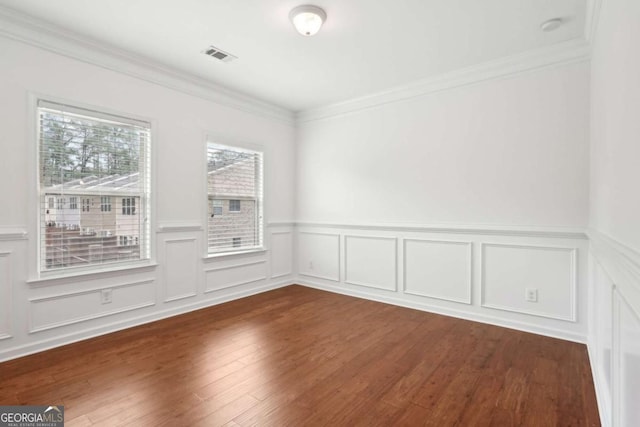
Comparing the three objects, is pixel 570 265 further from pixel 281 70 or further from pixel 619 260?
pixel 281 70

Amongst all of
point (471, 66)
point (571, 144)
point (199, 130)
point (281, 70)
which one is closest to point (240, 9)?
point (281, 70)

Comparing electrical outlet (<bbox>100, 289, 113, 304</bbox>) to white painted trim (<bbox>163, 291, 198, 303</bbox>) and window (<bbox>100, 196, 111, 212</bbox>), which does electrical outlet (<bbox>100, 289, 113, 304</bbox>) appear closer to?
white painted trim (<bbox>163, 291, 198, 303</bbox>)

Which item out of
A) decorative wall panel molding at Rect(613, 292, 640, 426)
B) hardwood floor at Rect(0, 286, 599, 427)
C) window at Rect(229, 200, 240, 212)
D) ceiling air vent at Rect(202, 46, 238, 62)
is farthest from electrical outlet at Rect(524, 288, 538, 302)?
ceiling air vent at Rect(202, 46, 238, 62)

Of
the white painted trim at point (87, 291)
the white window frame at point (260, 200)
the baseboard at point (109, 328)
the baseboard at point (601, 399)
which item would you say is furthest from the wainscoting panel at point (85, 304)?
the baseboard at point (601, 399)

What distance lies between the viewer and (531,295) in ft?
10.1

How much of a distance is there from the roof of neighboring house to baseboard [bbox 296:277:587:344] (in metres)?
→ 2.79

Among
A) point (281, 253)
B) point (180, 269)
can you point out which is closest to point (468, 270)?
point (281, 253)

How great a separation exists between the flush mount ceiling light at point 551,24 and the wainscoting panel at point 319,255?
3112mm

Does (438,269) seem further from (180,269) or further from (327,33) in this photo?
(180,269)

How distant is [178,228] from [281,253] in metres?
1.70

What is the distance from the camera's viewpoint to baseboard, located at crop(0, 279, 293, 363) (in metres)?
2.54

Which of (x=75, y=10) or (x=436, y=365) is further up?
(x=75, y=10)

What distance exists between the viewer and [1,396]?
1.99 m

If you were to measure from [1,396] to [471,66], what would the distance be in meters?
4.72
